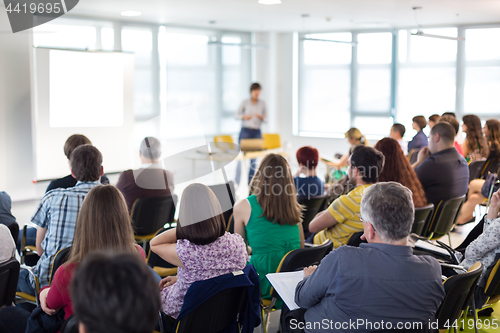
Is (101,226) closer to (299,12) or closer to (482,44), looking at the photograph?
(299,12)

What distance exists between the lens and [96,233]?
198 centimetres

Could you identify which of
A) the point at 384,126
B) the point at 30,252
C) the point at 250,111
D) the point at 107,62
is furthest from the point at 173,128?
the point at 30,252

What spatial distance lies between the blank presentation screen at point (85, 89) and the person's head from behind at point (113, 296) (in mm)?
6039

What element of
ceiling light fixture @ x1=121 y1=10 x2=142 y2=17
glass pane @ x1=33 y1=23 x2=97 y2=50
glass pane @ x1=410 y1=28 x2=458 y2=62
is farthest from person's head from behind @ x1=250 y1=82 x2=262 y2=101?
glass pane @ x1=410 y1=28 x2=458 y2=62

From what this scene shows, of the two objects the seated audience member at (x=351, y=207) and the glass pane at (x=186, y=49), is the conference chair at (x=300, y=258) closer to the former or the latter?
the seated audience member at (x=351, y=207)

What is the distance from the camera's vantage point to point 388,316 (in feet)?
5.41

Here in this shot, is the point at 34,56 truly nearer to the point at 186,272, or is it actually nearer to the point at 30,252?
the point at 30,252

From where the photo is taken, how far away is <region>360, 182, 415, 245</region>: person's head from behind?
68.4 inches

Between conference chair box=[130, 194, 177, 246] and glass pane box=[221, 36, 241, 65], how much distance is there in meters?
6.46

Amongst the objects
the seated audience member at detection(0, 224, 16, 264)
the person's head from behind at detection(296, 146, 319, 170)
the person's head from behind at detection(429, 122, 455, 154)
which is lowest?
the seated audience member at detection(0, 224, 16, 264)

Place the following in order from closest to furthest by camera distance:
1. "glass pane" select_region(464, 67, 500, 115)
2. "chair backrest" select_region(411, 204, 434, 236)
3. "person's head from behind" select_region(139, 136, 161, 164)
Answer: "chair backrest" select_region(411, 204, 434, 236) → "person's head from behind" select_region(139, 136, 161, 164) → "glass pane" select_region(464, 67, 500, 115)

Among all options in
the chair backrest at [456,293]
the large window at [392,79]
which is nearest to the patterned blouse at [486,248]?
the chair backrest at [456,293]

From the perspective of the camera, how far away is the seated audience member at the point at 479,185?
5.34 m

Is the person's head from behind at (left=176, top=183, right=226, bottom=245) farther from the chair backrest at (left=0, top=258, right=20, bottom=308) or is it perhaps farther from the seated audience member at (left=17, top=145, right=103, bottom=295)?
the seated audience member at (left=17, top=145, right=103, bottom=295)
